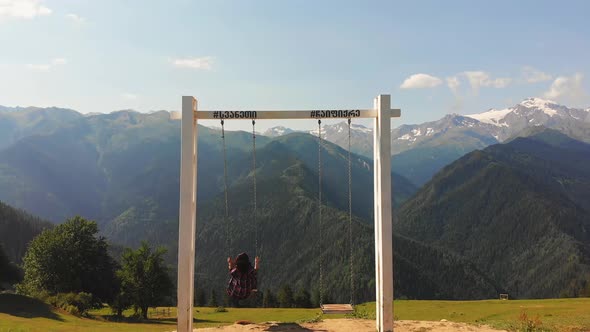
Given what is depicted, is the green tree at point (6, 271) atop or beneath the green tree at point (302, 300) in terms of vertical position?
atop

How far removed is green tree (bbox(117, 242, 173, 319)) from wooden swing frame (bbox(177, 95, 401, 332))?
113ft

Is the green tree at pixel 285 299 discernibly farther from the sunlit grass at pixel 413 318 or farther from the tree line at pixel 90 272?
the tree line at pixel 90 272

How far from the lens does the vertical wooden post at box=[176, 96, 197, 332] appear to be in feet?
59.9

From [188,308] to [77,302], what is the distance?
27903mm

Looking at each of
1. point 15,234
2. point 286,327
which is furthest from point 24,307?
point 15,234

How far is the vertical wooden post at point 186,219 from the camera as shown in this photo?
18250mm

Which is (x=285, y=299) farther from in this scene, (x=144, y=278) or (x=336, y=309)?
(x=336, y=309)

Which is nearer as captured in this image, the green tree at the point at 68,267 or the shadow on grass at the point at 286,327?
the shadow on grass at the point at 286,327

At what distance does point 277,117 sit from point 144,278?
37.3 m

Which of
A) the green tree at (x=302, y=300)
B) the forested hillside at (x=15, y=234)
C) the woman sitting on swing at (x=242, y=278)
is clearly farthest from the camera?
the forested hillside at (x=15, y=234)

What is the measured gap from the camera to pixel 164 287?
51.9m

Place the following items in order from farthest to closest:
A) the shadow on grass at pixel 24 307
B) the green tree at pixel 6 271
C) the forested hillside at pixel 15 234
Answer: the forested hillside at pixel 15 234 → the green tree at pixel 6 271 → the shadow on grass at pixel 24 307

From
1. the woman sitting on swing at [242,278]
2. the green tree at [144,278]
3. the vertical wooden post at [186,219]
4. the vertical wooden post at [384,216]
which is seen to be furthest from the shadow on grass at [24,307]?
the vertical wooden post at [384,216]

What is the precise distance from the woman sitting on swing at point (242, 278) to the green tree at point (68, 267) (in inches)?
1371
